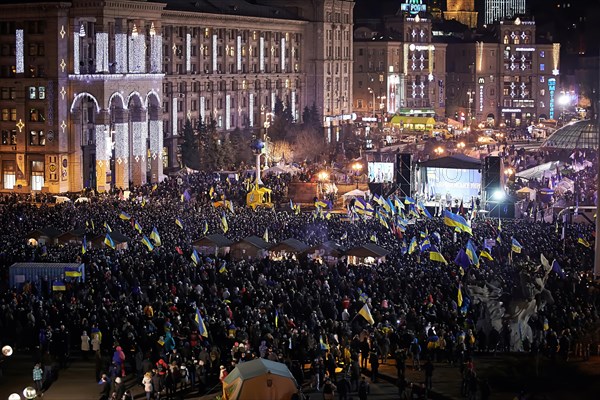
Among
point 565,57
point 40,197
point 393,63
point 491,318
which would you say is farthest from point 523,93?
point 491,318

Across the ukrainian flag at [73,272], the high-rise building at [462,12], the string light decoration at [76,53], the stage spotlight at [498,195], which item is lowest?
the ukrainian flag at [73,272]

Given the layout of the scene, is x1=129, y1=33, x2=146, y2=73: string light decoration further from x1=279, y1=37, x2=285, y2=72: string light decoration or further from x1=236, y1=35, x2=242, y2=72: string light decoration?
x1=279, y1=37, x2=285, y2=72: string light decoration

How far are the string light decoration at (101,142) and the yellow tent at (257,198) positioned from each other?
1421 cm

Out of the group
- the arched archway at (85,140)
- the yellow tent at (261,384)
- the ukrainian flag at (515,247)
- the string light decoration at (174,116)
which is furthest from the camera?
the string light decoration at (174,116)

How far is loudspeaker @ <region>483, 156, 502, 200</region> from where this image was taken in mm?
63562

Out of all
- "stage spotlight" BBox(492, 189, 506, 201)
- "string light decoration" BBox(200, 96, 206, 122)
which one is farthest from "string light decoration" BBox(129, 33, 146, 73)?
"stage spotlight" BBox(492, 189, 506, 201)

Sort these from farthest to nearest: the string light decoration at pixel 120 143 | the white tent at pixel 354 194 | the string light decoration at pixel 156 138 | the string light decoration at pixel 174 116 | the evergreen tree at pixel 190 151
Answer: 1. the string light decoration at pixel 174 116
2. the evergreen tree at pixel 190 151
3. the string light decoration at pixel 156 138
4. the string light decoration at pixel 120 143
5. the white tent at pixel 354 194

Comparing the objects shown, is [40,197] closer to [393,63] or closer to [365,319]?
[365,319]

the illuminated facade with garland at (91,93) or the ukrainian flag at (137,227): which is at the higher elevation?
the illuminated facade with garland at (91,93)

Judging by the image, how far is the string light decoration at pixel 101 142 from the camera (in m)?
78.2

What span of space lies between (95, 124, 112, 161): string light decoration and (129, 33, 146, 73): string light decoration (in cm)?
495

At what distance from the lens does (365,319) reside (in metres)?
36.2

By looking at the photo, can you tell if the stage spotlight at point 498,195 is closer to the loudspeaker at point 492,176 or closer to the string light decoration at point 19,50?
the loudspeaker at point 492,176

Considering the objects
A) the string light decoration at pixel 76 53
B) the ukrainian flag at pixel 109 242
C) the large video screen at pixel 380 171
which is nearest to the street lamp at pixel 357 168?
the large video screen at pixel 380 171
